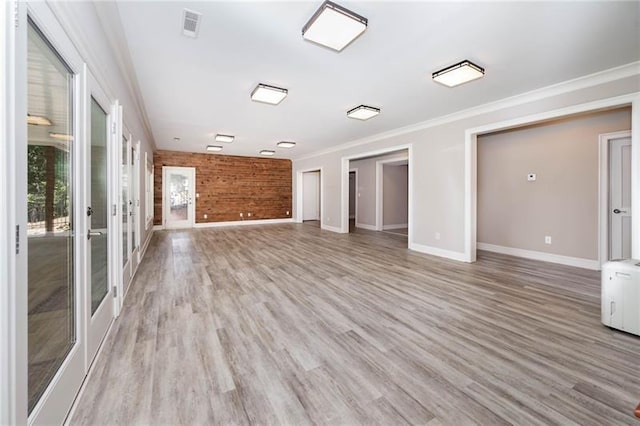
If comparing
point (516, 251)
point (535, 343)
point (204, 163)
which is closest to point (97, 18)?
point (535, 343)

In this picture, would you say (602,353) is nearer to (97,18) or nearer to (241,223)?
(97,18)

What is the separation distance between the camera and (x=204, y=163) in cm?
930

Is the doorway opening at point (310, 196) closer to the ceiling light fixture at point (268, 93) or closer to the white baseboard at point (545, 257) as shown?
the white baseboard at point (545, 257)

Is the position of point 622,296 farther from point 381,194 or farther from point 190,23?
point 381,194

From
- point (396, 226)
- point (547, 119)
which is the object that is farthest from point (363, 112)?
point (396, 226)

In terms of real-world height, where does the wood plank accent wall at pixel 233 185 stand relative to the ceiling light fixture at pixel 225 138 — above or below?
below

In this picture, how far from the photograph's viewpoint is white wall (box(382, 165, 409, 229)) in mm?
8789

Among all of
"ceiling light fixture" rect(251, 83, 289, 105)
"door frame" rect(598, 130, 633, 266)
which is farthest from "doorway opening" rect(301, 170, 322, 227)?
"door frame" rect(598, 130, 633, 266)

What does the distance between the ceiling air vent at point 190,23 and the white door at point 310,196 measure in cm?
903

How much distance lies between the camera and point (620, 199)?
3.99 metres

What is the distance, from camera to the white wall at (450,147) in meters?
3.30

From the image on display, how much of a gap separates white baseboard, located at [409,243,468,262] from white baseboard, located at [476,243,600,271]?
1247mm

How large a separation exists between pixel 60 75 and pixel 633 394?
12.6 feet

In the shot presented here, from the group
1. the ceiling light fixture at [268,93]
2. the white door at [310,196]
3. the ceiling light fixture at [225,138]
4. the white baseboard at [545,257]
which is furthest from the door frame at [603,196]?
the white door at [310,196]
